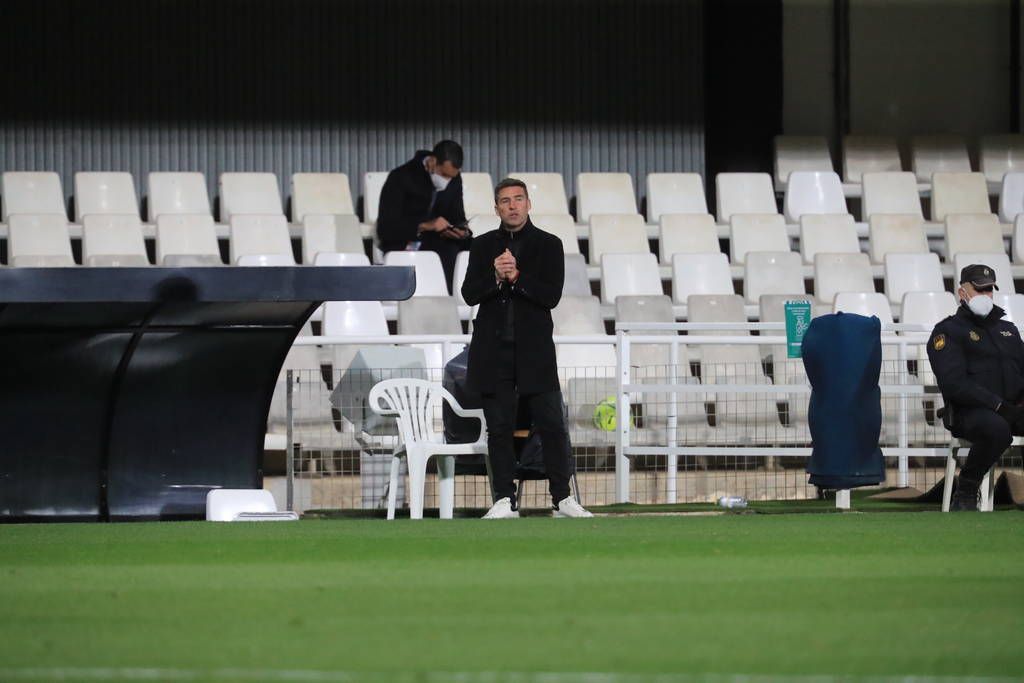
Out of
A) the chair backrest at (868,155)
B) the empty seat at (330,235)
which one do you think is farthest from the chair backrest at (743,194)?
the empty seat at (330,235)

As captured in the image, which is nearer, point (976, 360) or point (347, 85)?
point (976, 360)

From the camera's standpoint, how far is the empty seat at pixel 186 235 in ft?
43.1

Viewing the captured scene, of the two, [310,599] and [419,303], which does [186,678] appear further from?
[419,303]

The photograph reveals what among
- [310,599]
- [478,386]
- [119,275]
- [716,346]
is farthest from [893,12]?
[310,599]

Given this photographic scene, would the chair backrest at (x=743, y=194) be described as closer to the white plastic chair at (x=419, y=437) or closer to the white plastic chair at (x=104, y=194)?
the white plastic chair at (x=104, y=194)

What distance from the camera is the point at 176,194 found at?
14188 mm

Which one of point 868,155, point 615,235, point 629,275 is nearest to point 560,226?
point 615,235

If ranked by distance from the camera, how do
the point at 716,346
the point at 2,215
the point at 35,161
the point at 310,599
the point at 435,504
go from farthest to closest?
the point at 35,161
the point at 2,215
the point at 716,346
the point at 435,504
the point at 310,599

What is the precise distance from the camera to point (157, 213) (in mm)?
13961

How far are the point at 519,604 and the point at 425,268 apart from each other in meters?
8.09

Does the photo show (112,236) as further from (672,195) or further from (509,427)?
(509,427)

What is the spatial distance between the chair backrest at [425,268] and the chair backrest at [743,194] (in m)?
3.27

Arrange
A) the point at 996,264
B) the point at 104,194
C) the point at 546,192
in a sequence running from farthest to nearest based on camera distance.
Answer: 1. the point at 546,192
2. the point at 104,194
3. the point at 996,264

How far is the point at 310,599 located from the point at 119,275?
3.42 meters
